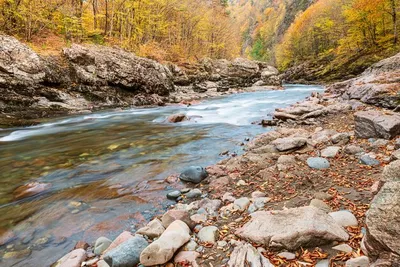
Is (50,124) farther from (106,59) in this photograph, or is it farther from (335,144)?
(335,144)

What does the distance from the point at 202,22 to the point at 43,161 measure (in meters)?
36.0

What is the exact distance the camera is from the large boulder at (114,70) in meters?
15.5

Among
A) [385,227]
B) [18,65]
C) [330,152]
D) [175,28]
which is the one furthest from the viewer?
[175,28]

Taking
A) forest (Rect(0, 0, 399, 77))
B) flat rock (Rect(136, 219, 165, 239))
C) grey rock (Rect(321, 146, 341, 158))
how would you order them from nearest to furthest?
flat rock (Rect(136, 219, 165, 239)), grey rock (Rect(321, 146, 341, 158)), forest (Rect(0, 0, 399, 77))

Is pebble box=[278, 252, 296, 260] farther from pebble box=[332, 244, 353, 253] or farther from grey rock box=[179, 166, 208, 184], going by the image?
grey rock box=[179, 166, 208, 184]

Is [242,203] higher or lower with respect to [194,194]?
higher

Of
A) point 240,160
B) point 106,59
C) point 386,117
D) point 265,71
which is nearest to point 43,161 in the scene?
point 240,160

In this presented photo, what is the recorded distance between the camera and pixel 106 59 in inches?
659

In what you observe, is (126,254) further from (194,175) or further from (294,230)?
(194,175)

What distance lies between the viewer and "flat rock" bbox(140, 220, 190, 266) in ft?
8.02

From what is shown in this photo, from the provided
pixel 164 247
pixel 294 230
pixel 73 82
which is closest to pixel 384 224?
pixel 294 230

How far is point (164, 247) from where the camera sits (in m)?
2.52

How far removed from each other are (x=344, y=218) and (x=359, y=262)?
0.74 metres

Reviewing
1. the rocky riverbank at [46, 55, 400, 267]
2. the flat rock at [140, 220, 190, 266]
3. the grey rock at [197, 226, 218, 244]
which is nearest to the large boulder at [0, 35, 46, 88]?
the rocky riverbank at [46, 55, 400, 267]
